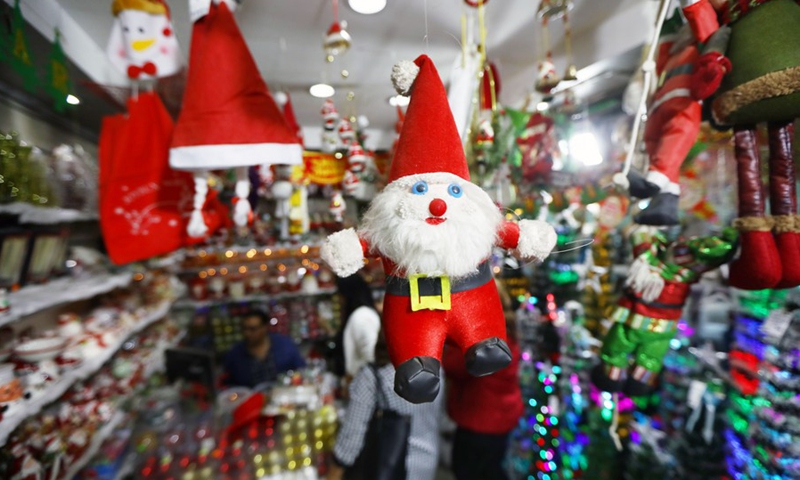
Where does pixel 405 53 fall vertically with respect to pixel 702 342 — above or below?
above

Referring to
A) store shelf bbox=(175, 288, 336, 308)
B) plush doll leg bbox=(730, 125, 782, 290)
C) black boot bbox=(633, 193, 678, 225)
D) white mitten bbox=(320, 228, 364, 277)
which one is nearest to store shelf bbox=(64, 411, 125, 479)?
store shelf bbox=(175, 288, 336, 308)

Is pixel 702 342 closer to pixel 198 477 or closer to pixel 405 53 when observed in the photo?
pixel 405 53

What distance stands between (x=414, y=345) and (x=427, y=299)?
6 cm

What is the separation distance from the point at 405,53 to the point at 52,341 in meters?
1.27

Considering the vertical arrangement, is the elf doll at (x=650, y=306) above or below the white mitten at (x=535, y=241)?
below

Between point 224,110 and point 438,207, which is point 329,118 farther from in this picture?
point 438,207

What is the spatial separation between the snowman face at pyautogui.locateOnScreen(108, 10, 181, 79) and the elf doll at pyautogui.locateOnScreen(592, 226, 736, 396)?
1.29 meters

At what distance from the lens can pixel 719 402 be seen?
1.13m

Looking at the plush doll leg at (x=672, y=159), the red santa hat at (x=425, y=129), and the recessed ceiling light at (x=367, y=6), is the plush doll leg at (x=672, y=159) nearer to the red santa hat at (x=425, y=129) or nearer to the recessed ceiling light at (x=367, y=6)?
the red santa hat at (x=425, y=129)

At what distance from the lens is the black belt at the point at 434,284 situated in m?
0.45

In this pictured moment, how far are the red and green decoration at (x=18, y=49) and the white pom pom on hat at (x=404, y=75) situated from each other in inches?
39.4

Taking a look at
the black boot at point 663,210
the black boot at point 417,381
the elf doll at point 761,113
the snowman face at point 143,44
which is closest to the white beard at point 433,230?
the black boot at point 417,381

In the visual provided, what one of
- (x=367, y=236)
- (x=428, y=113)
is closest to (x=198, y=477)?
(x=367, y=236)

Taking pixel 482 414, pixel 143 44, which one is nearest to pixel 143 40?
pixel 143 44
